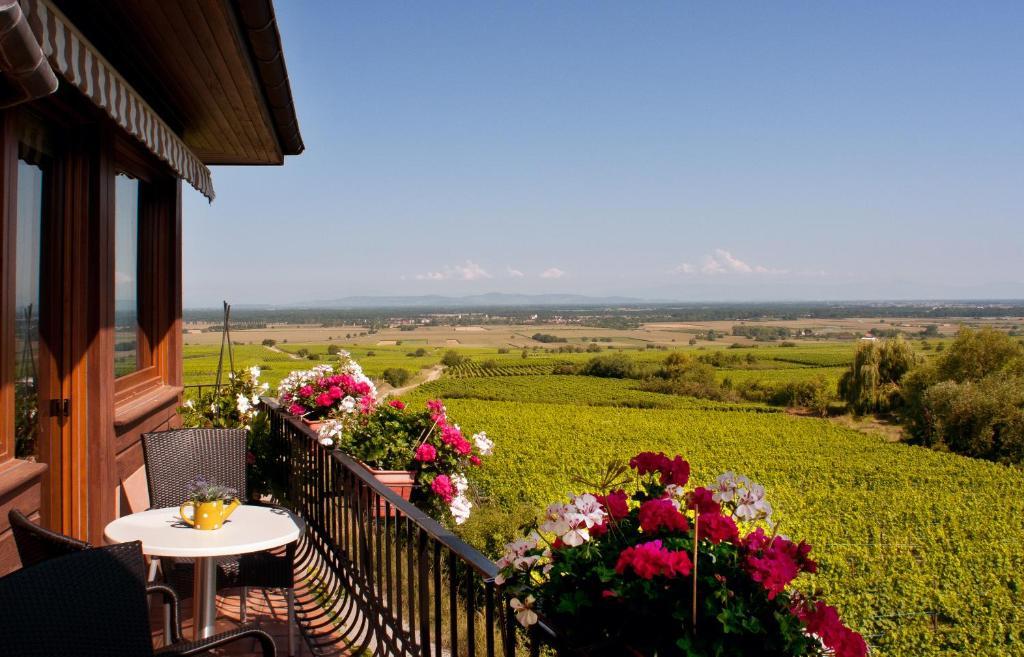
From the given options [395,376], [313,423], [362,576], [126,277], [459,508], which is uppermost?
[126,277]

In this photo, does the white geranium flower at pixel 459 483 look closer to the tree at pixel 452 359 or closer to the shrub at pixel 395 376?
the shrub at pixel 395 376

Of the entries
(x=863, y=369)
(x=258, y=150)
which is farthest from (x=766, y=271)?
(x=258, y=150)

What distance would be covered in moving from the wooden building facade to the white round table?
40 cm

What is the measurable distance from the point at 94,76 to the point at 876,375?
52.6m

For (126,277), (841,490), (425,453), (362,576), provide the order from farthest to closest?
(841,490) < (425,453) < (126,277) < (362,576)

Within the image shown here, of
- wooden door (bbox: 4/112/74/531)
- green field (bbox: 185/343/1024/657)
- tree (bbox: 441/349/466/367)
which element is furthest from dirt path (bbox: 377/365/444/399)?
wooden door (bbox: 4/112/74/531)

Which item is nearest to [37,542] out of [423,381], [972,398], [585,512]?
[585,512]

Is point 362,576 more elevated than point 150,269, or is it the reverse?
point 150,269

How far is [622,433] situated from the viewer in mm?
36375

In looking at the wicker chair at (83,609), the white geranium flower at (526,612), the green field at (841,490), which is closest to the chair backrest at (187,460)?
the wicker chair at (83,609)

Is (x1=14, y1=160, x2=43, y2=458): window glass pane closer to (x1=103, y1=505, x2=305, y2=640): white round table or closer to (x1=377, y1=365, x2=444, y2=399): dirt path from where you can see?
(x1=103, y1=505, x2=305, y2=640): white round table

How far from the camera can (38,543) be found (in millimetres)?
1625

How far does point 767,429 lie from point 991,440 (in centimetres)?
1081

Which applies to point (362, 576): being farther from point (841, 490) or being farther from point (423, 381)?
point (423, 381)
